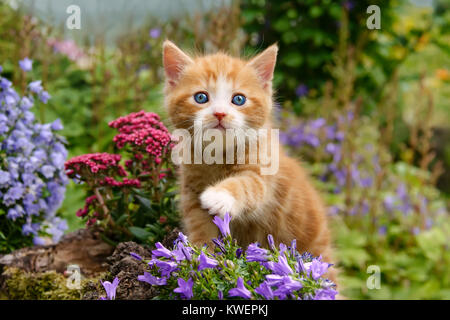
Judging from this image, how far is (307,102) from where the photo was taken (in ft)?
16.6

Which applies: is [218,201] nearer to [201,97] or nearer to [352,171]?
[201,97]

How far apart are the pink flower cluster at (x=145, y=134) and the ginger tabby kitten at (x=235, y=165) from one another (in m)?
0.22

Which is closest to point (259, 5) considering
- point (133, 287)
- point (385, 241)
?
point (385, 241)

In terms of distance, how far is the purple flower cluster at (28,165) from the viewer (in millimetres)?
2545

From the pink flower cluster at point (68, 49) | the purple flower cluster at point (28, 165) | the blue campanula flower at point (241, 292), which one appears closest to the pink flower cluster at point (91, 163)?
the purple flower cluster at point (28, 165)

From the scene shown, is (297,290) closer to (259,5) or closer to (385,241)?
(385,241)

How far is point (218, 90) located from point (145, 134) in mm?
535

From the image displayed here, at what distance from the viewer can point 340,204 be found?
13.3ft

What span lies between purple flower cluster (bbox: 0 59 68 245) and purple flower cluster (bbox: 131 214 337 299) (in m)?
1.22

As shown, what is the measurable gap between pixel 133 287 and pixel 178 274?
0.33m

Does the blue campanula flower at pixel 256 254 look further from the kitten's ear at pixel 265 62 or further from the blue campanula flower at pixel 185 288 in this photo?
the kitten's ear at pixel 265 62

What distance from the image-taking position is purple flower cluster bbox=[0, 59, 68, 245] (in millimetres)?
2545

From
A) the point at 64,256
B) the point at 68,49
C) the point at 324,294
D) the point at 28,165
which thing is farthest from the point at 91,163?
the point at 68,49

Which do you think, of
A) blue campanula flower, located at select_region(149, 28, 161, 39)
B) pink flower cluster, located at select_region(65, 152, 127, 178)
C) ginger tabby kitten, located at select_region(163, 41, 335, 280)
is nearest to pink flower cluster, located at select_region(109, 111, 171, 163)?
pink flower cluster, located at select_region(65, 152, 127, 178)
